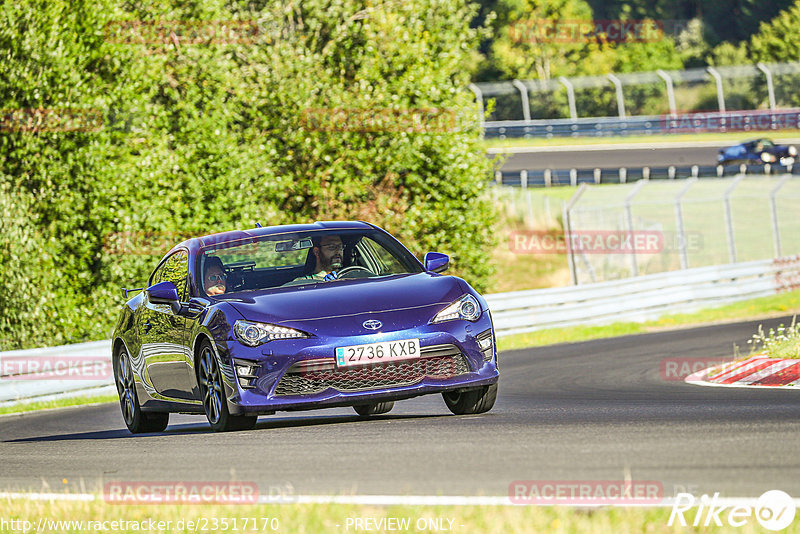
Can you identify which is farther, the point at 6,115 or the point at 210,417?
the point at 6,115

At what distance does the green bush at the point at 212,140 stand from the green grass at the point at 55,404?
504 cm

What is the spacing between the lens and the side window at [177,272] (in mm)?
9641

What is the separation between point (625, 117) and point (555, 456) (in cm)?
5726

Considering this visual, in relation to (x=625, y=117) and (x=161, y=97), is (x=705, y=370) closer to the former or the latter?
(x=161, y=97)

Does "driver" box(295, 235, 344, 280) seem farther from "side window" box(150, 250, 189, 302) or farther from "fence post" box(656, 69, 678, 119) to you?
"fence post" box(656, 69, 678, 119)

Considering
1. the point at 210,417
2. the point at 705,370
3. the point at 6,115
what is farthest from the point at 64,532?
the point at 6,115

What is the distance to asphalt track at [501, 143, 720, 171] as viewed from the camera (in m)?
52.6

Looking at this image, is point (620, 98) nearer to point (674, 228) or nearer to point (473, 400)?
point (674, 228)

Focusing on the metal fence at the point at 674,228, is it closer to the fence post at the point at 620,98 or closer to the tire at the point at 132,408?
the fence post at the point at 620,98

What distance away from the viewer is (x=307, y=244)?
958 centimetres

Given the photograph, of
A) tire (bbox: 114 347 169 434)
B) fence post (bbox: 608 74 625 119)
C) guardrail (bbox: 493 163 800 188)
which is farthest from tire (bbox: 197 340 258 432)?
fence post (bbox: 608 74 625 119)

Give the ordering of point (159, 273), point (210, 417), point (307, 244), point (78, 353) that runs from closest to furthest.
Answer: point (210, 417) → point (307, 244) → point (159, 273) → point (78, 353)

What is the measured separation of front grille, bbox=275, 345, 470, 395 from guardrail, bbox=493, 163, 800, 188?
37.7 metres

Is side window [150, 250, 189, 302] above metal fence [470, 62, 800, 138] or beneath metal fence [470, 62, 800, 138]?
above
